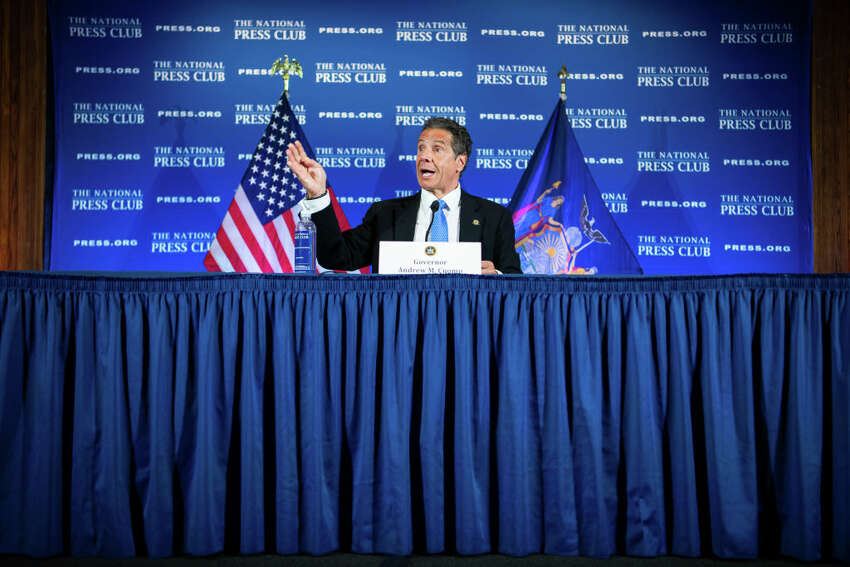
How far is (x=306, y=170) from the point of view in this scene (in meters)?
1.98

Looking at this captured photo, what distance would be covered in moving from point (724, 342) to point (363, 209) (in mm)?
2295

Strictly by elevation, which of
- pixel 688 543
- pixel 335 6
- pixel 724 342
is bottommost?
pixel 688 543

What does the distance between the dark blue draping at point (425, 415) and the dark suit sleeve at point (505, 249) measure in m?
0.90

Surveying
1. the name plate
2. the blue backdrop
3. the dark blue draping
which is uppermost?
the blue backdrop

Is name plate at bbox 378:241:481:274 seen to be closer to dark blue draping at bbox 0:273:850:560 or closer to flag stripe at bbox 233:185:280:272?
dark blue draping at bbox 0:273:850:560

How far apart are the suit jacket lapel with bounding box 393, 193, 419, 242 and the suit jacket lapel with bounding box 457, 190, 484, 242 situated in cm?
19

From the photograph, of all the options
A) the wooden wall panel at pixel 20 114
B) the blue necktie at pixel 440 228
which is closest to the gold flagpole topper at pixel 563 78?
the blue necktie at pixel 440 228

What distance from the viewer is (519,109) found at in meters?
3.55

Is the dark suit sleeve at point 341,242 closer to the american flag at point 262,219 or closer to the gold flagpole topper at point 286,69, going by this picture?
the american flag at point 262,219

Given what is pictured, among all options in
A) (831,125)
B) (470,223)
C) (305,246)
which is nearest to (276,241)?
(305,246)

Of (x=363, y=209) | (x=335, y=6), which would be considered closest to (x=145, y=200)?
(x=363, y=209)

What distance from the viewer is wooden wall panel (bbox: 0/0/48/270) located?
350cm

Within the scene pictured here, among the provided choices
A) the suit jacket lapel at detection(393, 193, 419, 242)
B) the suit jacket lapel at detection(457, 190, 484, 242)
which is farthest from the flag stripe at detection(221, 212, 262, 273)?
the suit jacket lapel at detection(457, 190, 484, 242)

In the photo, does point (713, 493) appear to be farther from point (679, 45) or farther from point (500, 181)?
point (679, 45)
